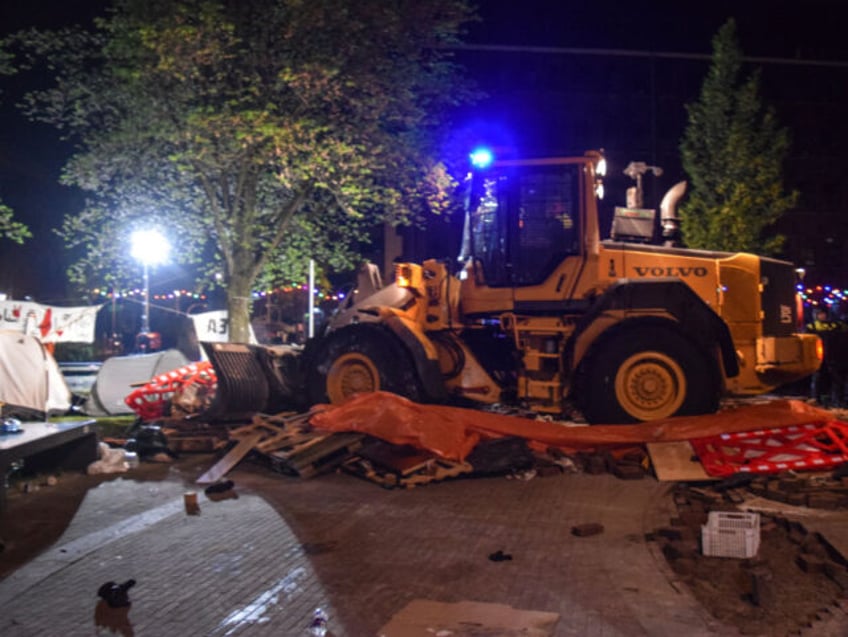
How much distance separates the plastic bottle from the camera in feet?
13.3

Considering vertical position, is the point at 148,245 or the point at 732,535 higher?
the point at 148,245

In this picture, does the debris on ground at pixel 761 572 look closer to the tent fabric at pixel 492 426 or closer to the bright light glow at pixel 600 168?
the tent fabric at pixel 492 426

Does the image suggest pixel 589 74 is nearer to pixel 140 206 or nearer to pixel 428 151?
pixel 428 151

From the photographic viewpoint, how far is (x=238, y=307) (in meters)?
15.5

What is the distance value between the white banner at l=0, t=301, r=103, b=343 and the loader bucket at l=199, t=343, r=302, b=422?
11.3 m

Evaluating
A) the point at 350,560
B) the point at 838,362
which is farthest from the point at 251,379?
the point at 838,362

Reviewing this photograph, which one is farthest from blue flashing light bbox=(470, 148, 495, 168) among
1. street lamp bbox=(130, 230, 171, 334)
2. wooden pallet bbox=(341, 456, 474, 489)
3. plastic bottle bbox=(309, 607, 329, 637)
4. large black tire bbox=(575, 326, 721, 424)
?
street lamp bbox=(130, 230, 171, 334)

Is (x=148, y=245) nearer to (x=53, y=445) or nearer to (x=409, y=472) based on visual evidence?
(x=53, y=445)

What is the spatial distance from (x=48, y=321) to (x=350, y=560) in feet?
59.6

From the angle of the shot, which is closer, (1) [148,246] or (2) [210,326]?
(1) [148,246]

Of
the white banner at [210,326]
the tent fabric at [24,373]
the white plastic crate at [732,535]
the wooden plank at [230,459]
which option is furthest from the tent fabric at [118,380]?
the white plastic crate at [732,535]

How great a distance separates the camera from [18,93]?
645 inches

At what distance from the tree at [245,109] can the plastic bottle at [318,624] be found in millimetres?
9745

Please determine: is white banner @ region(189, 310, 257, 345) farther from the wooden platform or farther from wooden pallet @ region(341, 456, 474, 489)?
wooden pallet @ region(341, 456, 474, 489)
